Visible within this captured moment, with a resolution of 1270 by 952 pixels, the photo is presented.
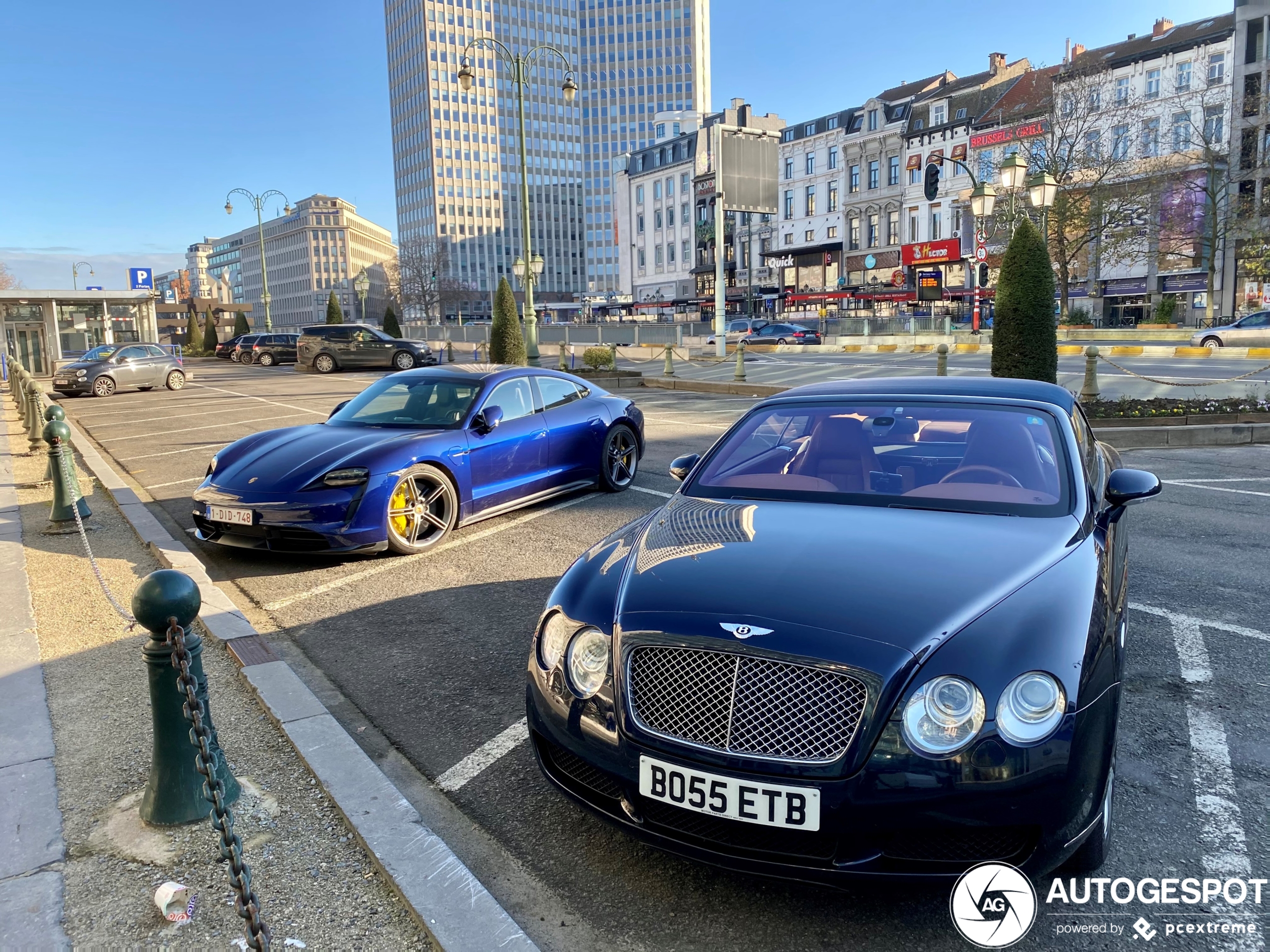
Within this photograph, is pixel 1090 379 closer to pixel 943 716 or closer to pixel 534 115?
pixel 943 716

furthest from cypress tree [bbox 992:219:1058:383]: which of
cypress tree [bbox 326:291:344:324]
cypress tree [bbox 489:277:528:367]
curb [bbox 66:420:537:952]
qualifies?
cypress tree [bbox 326:291:344:324]

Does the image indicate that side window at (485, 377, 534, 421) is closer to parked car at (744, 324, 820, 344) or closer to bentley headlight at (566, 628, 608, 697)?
bentley headlight at (566, 628, 608, 697)

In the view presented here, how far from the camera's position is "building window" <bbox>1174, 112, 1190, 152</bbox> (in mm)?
46103

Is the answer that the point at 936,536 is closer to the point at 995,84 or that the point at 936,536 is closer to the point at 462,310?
the point at 995,84

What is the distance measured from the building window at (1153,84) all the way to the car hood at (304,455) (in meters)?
55.0

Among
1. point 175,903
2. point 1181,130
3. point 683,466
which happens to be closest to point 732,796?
point 175,903

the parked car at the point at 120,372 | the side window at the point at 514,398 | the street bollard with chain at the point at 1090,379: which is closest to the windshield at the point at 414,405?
the side window at the point at 514,398

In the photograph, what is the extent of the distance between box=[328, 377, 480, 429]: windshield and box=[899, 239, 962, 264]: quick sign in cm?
5614

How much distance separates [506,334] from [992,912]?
76.8ft

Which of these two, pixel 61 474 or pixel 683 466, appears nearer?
pixel 683 466

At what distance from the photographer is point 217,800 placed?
236 cm

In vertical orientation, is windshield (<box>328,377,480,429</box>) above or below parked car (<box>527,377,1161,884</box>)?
above

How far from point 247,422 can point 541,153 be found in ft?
491

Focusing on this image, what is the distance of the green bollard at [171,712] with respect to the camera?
9.48ft
